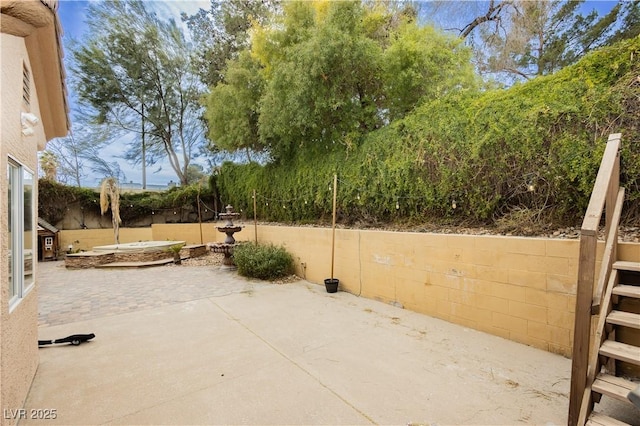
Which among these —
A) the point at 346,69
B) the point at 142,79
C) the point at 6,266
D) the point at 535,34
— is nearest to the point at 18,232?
the point at 6,266

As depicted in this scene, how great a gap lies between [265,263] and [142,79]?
15058 millimetres

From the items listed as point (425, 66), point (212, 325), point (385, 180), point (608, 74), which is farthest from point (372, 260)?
point (425, 66)

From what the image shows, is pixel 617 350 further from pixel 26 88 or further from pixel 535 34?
pixel 535 34

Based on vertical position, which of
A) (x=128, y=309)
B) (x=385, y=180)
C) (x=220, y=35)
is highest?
(x=220, y=35)

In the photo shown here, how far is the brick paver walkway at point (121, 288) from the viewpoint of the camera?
4817 mm

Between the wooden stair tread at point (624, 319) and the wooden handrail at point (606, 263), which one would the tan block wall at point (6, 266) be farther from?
the wooden stair tread at point (624, 319)

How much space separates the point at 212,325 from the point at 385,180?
3666 millimetres

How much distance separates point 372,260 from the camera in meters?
5.12

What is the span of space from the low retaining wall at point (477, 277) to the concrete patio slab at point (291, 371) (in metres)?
0.22

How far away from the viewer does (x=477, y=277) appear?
3.63 meters

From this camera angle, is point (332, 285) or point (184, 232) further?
point (184, 232)

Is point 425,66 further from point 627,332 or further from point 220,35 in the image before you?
point 220,35

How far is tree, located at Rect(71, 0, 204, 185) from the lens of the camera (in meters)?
14.9

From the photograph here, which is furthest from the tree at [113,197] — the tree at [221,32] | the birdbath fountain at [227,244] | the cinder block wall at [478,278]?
the cinder block wall at [478,278]
